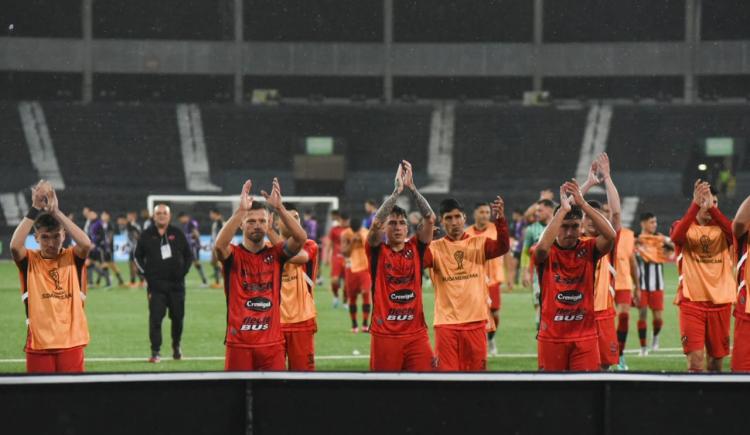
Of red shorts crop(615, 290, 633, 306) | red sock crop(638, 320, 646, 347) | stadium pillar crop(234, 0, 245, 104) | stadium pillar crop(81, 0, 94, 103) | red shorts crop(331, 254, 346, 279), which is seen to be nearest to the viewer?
red shorts crop(615, 290, 633, 306)

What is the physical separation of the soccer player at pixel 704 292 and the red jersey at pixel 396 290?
2.72 m

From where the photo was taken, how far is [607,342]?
10.0m

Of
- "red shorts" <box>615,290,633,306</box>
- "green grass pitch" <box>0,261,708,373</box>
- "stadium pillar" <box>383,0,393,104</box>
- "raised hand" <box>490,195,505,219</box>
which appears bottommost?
"green grass pitch" <box>0,261,708,373</box>

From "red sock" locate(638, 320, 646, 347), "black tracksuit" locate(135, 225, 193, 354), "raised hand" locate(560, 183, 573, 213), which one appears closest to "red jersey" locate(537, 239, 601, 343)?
"raised hand" locate(560, 183, 573, 213)

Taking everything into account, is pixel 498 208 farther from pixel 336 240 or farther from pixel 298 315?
pixel 336 240

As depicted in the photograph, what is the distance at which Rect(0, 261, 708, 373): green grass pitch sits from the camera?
1272 cm

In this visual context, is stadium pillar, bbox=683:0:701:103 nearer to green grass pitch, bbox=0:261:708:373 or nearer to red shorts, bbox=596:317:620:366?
green grass pitch, bbox=0:261:708:373

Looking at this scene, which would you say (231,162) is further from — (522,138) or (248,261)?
(248,261)

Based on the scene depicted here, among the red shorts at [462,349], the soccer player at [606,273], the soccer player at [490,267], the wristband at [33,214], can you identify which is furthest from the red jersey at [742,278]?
the wristband at [33,214]

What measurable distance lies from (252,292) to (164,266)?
19.1 ft

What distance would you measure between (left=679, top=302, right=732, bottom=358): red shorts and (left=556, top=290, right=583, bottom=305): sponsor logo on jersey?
220cm

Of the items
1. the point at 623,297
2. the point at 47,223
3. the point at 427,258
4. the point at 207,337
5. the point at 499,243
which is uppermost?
the point at 47,223

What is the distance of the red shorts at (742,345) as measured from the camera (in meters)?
8.34

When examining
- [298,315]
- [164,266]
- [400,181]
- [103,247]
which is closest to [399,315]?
[400,181]
